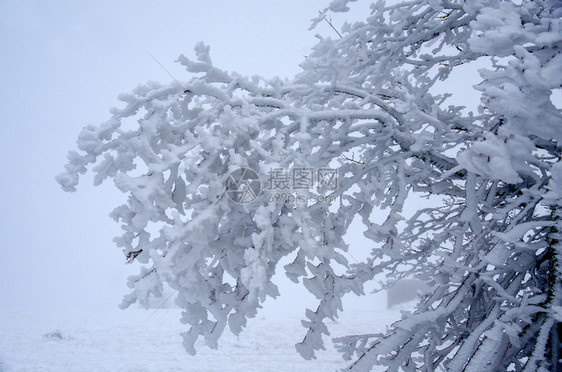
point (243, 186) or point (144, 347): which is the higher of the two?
point (243, 186)

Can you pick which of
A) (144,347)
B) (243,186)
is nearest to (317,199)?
(243,186)

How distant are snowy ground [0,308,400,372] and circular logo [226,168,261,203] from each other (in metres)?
6.76

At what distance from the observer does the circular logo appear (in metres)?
1.93

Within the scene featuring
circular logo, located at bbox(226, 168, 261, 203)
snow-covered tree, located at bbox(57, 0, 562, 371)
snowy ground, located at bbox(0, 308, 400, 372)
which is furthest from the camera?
snowy ground, located at bbox(0, 308, 400, 372)

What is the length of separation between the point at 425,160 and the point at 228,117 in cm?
186

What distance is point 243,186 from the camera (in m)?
1.97

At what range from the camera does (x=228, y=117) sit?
1.88 metres

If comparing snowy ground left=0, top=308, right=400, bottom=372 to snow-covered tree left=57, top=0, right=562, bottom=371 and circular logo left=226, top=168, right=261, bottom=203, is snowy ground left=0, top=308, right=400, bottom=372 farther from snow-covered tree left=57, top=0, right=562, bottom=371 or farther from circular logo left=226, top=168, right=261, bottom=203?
circular logo left=226, top=168, right=261, bottom=203

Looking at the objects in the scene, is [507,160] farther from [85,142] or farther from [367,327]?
[367,327]

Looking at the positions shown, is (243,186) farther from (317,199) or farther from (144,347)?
(144,347)

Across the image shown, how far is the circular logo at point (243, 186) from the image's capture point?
193 centimetres

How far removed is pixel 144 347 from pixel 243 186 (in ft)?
30.8

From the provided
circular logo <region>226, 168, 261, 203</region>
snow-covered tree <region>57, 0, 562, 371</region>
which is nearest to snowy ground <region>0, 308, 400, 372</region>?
snow-covered tree <region>57, 0, 562, 371</region>

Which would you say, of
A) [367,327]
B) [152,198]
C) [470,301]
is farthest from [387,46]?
[367,327]
